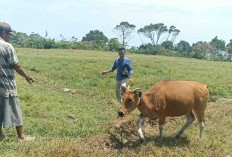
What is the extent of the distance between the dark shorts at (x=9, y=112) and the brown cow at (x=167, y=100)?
233 cm

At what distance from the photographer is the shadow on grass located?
7387 millimetres

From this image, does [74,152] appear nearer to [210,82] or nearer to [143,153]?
[143,153]

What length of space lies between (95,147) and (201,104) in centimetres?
288

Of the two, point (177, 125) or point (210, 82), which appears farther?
point (210, 82)

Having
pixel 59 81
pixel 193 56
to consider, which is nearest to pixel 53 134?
pixel 59 81

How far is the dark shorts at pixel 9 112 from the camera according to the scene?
6469 mm

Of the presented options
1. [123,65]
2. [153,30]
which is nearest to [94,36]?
[153,30]

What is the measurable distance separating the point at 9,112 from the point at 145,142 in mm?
3125

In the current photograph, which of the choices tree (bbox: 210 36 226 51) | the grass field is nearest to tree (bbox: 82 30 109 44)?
tree (bbox: 210 36 226 51)

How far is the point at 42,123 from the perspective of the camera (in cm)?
829

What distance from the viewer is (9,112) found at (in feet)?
21.4

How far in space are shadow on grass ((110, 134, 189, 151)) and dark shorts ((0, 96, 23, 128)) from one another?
90.7 inches

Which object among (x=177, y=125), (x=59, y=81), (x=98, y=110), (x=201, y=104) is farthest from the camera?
(x=59, y=81)

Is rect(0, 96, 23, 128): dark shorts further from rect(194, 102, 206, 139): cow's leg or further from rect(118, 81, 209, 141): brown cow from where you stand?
rect(194, 102, 206, 139): cow's leg
